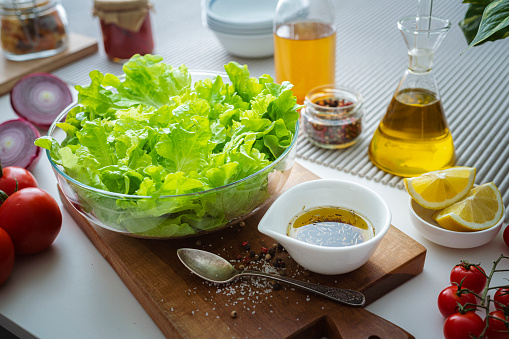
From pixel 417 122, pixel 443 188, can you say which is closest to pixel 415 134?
pixel 417 122

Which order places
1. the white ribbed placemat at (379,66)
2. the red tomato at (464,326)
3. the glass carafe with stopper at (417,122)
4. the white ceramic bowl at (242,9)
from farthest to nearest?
the white ceramic bowl at (242,9) < the white ribbed placemat at (379,66) < the glass carafe with stopper at (417,122) < the red tomato at (464,326)

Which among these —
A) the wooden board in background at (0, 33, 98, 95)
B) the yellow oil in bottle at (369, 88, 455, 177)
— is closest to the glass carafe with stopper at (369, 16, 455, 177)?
the yellow oil in bottle at (369, 88, 455, 177)

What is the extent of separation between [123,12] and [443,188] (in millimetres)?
1223

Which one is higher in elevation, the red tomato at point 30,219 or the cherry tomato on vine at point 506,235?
the red tomato at point 30,219

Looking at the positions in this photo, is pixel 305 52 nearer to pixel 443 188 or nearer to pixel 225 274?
pixel 443 188

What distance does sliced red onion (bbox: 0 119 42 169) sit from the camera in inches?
54.7

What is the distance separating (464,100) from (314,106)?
19.3 inches

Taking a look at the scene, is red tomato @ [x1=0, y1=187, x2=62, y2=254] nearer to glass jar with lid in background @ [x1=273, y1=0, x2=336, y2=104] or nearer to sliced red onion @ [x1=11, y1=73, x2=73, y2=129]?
sliced red onion @ [x1=11, y1=73, x2=73, y2=129]

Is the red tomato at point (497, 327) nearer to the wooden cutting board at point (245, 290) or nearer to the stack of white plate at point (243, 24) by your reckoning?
the wooden cutting board at point (245, 290)

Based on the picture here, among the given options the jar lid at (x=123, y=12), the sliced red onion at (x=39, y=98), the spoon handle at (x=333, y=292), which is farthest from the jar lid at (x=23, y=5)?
the spoon handle at (x=333, y=292)

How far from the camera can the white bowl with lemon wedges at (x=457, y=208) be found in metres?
1.03

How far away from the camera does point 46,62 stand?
6.25ft

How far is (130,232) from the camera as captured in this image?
1.03 m

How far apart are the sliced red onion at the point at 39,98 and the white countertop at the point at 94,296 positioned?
0.51 m
